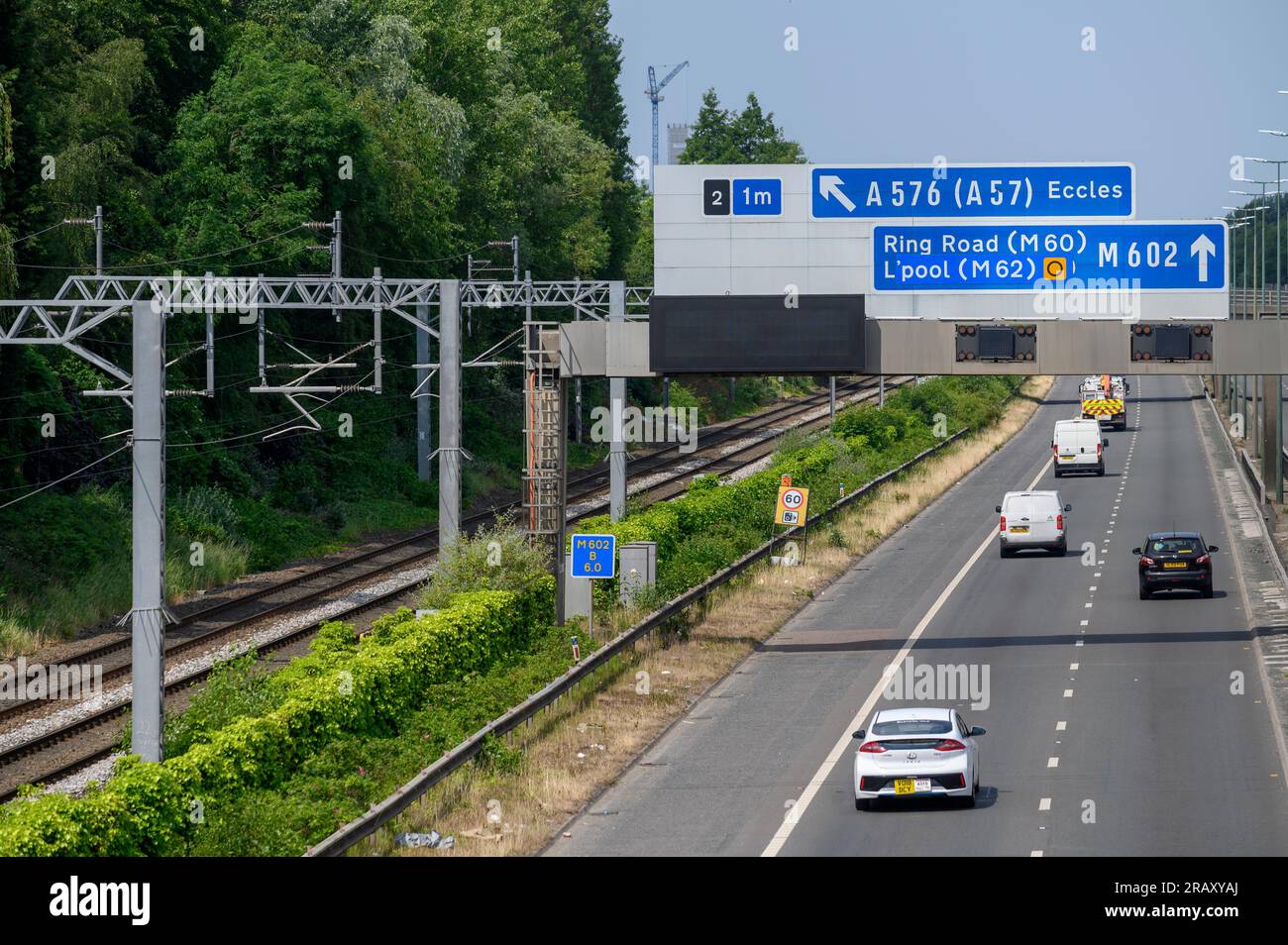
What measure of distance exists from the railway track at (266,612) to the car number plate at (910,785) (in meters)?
12.3

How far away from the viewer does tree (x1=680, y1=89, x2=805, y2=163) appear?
137 m

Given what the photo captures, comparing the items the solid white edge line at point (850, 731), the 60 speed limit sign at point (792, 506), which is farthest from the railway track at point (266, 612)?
the solid white edge line at point (850, 731)

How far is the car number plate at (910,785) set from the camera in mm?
22188

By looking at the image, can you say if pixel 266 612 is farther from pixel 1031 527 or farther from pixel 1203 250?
pixel 1031 527

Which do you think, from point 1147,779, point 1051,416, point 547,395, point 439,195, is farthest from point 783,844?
point 1051,416

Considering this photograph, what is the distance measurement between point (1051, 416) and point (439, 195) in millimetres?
51887

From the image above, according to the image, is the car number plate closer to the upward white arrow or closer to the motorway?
the motorway

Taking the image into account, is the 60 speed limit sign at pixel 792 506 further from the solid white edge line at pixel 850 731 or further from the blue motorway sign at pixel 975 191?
the blue motorway sign at pixel 975 191

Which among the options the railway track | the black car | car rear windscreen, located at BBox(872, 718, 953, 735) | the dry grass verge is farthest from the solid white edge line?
the railway track

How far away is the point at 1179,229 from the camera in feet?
105

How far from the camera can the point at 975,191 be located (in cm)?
3303

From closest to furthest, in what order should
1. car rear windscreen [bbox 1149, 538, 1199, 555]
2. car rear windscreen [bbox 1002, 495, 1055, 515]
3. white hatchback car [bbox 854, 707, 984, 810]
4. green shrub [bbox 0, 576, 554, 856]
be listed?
green shrub [bbox 0, 576, 554, 856]
white hatchback car [bbox 854, 707, 984, 810]
car rear windscreen [bbox 1149, 538, 1199, 555]
car rear windscreen [bbox 1002, 495, 1055, 515]

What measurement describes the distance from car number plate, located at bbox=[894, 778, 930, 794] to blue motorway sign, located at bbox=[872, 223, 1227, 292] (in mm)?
13238
